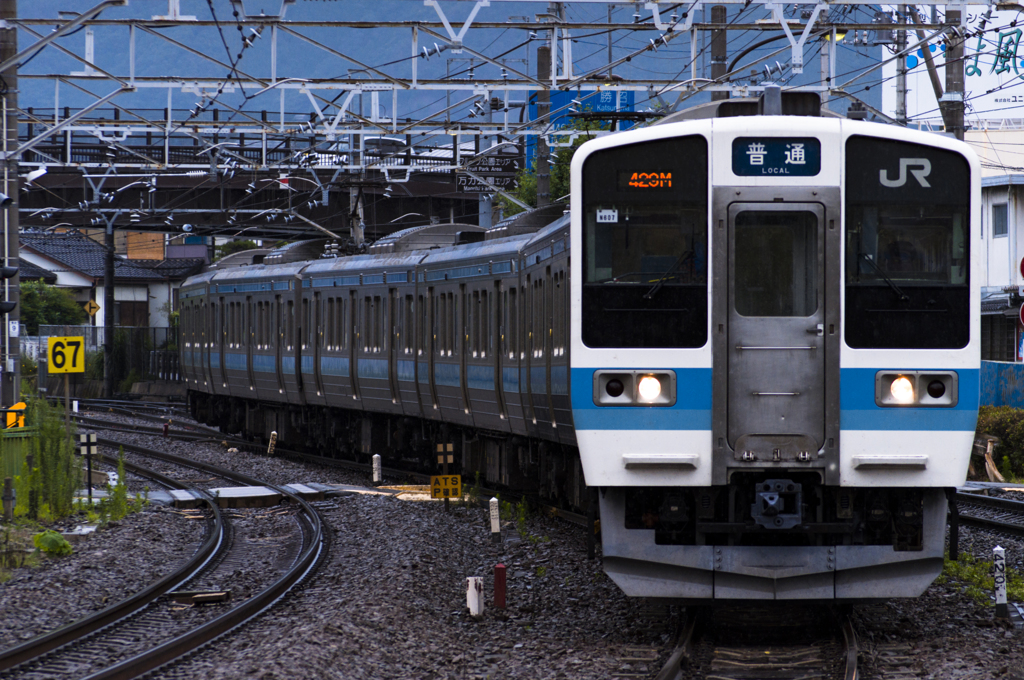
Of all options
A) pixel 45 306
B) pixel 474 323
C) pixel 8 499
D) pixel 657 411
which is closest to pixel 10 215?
pixel 8 499

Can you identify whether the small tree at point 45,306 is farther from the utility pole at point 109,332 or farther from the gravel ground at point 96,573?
the gravel ground at point 96,573

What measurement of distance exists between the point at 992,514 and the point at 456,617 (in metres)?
6.81

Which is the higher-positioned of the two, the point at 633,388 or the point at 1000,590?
the point at 633,388

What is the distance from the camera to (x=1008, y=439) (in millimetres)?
18438

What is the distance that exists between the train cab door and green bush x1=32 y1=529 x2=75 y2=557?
6.93 meters

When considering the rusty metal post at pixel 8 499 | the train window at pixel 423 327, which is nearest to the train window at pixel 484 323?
the train window at pixel 423 327

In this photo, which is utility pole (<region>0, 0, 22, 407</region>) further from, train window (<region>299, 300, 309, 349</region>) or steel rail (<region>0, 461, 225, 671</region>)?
steel rail (<region>0, 461, 225, 671</region>)

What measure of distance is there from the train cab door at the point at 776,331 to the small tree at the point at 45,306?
2026 inches

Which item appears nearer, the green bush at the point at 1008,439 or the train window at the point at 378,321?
the green bush at the point at 1008,439

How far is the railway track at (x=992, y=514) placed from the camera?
12117 millimetres

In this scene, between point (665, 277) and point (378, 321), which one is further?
point (378, 321)

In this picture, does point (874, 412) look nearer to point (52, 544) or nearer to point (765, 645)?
point (765, 645)

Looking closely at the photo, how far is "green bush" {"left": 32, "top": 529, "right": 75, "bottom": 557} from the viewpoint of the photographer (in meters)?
12.0

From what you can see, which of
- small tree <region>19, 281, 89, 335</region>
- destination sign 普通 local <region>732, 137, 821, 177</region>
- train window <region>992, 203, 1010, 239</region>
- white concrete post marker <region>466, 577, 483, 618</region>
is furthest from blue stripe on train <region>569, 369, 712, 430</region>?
small tree <region>19, 281, 89, 335</region>
